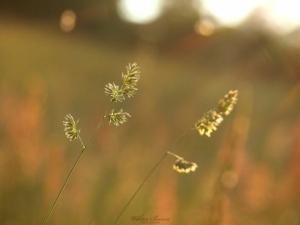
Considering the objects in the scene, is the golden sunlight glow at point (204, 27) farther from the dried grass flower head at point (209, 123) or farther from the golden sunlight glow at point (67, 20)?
the dried grass flower head at point (209, 123)

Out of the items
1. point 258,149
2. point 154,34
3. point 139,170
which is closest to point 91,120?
point 139,170

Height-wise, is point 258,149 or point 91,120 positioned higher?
point 258,149

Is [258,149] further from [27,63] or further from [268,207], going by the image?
[27,63]

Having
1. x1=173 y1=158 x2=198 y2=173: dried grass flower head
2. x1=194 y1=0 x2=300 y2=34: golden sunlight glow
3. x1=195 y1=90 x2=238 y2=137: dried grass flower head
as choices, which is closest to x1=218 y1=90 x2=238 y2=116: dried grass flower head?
x1=195 y1=90 x2=238 y2=137: dried grass flower head

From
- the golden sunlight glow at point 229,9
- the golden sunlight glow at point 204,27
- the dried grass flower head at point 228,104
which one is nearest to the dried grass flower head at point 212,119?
the dried grass flower head at point 228,104

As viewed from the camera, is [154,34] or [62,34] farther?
[154,34]

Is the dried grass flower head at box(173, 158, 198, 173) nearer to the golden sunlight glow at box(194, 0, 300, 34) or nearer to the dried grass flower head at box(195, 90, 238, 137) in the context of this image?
the dried grass flower head at box(195, 90, 238, 137)

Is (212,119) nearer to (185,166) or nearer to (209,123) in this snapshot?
(209,123)
